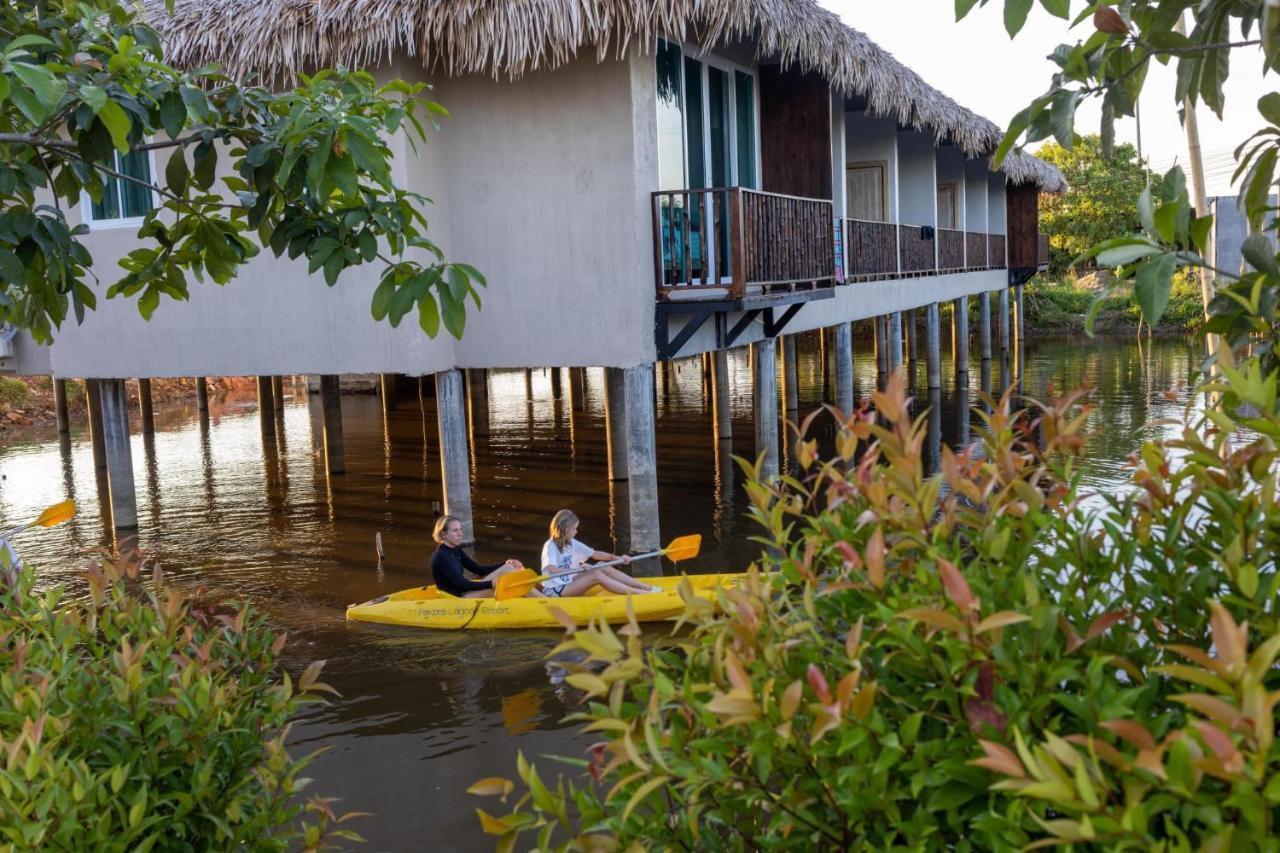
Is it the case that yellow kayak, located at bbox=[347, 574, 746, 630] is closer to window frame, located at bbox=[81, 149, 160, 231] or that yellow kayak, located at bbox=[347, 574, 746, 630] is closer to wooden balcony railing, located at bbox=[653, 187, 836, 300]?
wooden balcony railing, located at bbox=[653, 187, 836, 300]

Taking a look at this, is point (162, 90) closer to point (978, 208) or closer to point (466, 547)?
point (466, 547)

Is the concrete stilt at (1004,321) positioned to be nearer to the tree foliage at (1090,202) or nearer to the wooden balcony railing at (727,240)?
the tree foliage at (1090,202)

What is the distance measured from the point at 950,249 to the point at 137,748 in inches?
697

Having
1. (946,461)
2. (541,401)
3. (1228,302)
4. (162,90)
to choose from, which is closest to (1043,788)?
(946,461)

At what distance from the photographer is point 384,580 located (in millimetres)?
9719

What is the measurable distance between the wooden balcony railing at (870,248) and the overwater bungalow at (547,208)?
1524 millimetres

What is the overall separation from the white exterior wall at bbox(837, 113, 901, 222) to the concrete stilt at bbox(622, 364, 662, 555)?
757 centimetres

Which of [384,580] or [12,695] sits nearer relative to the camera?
[12,695]

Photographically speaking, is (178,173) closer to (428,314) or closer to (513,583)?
(428,314)

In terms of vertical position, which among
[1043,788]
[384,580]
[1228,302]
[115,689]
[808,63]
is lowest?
[384,580]

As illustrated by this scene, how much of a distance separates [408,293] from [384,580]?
6.31 metres

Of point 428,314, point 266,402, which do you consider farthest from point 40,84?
point 266,402

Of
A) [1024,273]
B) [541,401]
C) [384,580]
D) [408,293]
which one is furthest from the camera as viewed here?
[1024,273]

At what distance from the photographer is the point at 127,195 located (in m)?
10.5
